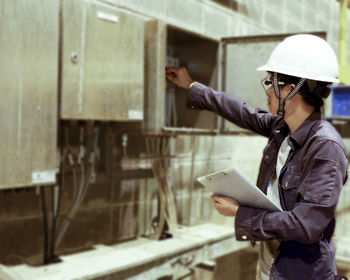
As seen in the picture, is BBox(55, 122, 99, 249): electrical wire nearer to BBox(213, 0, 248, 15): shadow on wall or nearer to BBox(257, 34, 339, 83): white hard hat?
BBox(257, 34, 339, 83): white hard hat

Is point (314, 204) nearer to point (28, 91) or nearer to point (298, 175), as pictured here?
point (298, 175)

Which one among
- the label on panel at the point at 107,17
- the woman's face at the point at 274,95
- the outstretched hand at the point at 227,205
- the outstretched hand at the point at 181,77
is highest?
the label on panel at the point at 107,17

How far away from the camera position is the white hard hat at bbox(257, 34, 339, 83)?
142 centimetres

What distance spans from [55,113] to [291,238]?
98cm

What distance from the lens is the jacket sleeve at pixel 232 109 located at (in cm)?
167

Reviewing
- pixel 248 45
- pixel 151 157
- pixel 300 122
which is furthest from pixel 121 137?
pixel 300 122

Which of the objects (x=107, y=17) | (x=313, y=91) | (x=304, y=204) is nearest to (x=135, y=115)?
(x=107, y=17)

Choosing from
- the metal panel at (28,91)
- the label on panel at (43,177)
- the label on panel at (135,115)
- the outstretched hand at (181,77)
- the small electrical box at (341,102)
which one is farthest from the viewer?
the small electrical box at (341,102)

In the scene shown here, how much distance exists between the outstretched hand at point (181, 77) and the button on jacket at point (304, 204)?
17.6 inches

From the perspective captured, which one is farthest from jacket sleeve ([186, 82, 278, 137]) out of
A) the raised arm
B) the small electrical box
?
the small electrical box

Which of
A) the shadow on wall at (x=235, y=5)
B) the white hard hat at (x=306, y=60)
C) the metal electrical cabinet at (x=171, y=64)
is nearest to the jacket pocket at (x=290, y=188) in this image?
the white hard hat at (x=306, y=60)

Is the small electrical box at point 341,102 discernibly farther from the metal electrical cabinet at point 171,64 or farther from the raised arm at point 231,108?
the raised arm at point 231,108

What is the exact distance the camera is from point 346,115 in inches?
143

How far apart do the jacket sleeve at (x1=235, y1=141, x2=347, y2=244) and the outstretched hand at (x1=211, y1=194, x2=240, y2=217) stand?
0.10 meters
